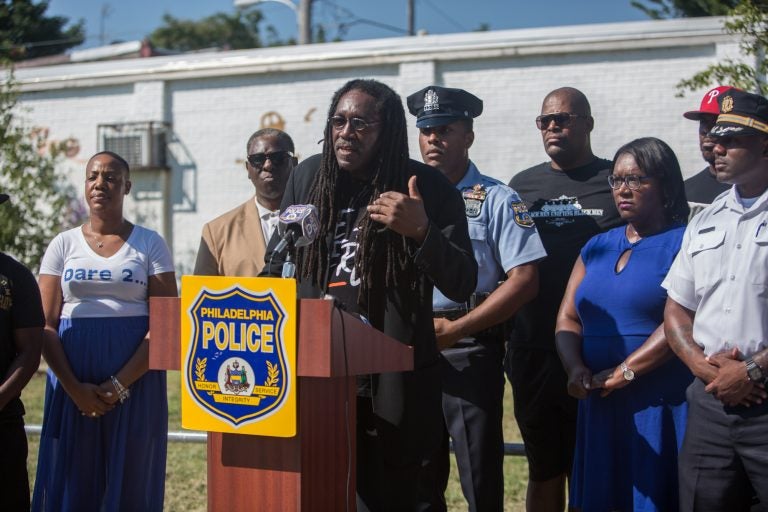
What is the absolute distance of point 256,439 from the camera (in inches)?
127

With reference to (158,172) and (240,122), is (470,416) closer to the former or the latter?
(240,122)

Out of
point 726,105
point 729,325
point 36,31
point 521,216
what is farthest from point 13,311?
point 36,31

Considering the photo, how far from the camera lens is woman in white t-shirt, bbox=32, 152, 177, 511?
502 centimetres

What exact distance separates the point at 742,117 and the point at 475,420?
73.3 inches

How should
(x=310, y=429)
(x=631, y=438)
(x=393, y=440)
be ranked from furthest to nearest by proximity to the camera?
1. (x=631, y=438)
2. (x=393, y=440)
3. (x=310, y=429)

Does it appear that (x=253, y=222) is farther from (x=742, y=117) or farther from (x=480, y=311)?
(x=742, y=117)

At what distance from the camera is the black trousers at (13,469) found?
4.55 m

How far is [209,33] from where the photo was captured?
39.6 m

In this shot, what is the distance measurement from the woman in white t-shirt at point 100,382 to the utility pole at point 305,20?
16.3 meters

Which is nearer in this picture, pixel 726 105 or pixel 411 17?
pixel 726 105

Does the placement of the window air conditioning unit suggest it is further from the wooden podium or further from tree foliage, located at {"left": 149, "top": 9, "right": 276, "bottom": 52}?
tree foliage, located at {"left": 149, "top": 9, "right": 276, "bottom": 52}

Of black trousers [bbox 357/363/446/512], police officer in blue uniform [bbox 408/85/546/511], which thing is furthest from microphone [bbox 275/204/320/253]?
police officer in blue uniform [bbox 408/85/546/511]

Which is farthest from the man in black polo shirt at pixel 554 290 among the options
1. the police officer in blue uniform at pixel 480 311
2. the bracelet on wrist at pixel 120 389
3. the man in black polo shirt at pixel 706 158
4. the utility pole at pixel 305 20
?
the utility pole at pixel 305 20

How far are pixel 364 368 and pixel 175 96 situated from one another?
49.5ft
